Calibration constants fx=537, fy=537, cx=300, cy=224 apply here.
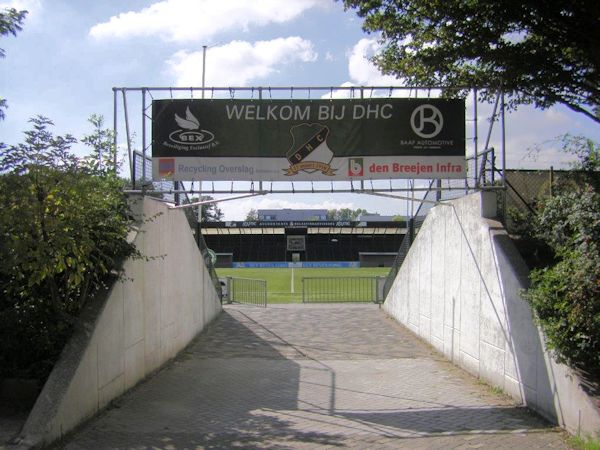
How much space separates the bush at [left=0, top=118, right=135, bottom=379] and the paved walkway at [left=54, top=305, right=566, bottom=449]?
117 centimetres

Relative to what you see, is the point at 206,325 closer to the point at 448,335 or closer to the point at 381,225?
the point at 448,335

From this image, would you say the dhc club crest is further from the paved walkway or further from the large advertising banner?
the paved walkway

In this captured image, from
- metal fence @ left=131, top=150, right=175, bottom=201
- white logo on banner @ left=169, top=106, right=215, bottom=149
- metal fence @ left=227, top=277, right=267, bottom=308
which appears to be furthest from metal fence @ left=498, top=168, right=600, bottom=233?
metal fence @ left=227, top=277, right=267, bottom=308

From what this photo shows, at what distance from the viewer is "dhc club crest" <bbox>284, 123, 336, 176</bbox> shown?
9406mm

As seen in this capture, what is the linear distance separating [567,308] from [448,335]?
456cm

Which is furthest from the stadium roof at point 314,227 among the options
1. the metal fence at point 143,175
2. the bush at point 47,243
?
the bush at point 47,243

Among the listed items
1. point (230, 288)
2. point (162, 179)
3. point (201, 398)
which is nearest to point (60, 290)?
point (201, 398)

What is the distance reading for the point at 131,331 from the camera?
7309mm

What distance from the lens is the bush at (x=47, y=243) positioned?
4719 millimetres

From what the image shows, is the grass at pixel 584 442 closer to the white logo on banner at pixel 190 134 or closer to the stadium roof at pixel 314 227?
the white logo on banner at pixel 190 134

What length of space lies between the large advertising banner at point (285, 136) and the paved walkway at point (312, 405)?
10.9 ft

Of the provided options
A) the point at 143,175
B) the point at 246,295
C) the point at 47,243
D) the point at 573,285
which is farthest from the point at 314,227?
the point at 47,243

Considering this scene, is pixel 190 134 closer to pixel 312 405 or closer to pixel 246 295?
pixel 312 405

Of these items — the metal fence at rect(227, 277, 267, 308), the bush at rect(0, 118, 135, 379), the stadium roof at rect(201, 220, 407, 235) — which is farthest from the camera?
the stadium roof at rect(201, 220, 407, 235)
